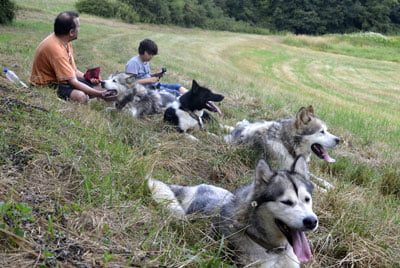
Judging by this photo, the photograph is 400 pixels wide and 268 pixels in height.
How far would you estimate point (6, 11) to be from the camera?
1894 centimetres

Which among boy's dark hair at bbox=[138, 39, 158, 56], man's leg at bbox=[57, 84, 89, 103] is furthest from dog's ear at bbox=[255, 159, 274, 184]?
boy's dark hair at bbox=[138, 39, 158, 56]

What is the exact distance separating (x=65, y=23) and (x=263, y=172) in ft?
15.2

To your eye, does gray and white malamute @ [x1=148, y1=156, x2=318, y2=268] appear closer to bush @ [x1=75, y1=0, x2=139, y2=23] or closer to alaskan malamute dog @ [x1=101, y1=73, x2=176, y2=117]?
alaskan malamute dog @ [x1=101, y1=73, x2=176, y2=117]

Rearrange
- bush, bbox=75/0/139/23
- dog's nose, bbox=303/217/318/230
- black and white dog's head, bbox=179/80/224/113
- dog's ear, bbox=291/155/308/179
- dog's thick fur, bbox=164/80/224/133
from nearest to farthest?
dog's nose, bbox=303/217/318/230, dog's ear, bbox=291/155/308/179, dog's thick fur, bbox=164/80/224/133, black and white dog's head, bbox=179/80/224/113, bush, bbox=75/0/139/23

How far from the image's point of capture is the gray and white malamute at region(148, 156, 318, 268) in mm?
3422

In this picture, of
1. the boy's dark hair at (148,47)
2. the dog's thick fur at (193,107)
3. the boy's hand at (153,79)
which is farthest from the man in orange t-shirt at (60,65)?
the boy's dark hair at (148,47)

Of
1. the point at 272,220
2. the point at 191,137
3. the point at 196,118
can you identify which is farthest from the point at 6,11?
the point at 272,220

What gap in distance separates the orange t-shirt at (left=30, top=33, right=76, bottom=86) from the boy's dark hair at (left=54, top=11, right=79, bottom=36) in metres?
0.14

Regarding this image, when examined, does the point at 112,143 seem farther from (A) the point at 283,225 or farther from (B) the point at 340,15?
(B) the point at 340,15

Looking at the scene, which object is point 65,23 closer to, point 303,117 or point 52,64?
point 52,64

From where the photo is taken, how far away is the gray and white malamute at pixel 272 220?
11.2ft

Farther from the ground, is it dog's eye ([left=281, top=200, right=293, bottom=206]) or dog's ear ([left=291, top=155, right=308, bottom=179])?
dog's ear ([left=291, top=155, right=308, bottom=179])

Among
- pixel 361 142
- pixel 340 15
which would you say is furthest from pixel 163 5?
pixel 361 142

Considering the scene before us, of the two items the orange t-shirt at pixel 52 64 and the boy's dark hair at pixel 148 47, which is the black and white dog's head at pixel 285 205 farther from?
the boy's dark hair at pixel 148 47
